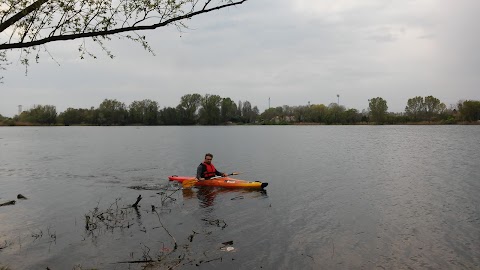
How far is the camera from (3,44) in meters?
5.48

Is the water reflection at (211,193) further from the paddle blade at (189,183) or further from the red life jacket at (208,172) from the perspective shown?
the red life jacket at (208,172)

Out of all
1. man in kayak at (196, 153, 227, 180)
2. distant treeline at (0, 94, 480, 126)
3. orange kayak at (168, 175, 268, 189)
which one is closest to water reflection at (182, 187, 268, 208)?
orange kayak at (168, 175, 268, 189)

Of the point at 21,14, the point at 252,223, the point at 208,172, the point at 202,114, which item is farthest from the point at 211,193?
the point at 202,114

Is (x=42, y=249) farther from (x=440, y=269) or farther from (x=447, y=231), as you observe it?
(x=447, y=231)

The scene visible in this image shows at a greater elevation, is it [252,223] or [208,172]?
[208,172]

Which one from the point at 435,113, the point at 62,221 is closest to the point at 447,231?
the point at 62,221

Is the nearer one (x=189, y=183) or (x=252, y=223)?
(x=252, y=223)

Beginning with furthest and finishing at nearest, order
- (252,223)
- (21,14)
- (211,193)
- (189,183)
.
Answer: (189,183)
(211,193)
(252,223)
(21,14)

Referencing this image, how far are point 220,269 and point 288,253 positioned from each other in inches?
89.2

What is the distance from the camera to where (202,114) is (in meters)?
153

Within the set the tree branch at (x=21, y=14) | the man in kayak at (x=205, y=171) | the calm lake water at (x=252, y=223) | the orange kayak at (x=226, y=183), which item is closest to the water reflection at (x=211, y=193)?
the calm lake water at (x=252, y=223)

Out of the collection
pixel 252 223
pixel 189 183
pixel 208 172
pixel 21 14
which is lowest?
pixel 252 223

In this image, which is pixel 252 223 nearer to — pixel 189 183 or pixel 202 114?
pixel 189 183

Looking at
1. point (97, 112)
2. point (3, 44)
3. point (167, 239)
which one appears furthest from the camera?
point (97, 112)
